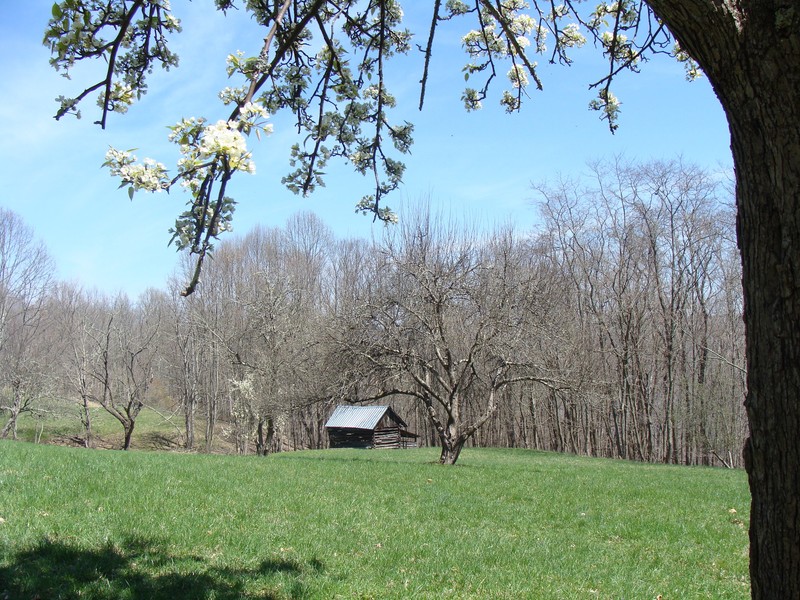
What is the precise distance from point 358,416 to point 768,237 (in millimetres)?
35320

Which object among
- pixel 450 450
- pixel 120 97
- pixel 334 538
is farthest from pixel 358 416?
pixel 120 97

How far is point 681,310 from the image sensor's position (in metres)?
30.3

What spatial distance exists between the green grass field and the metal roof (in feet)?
80.4

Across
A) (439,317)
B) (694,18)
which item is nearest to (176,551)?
(694,18)

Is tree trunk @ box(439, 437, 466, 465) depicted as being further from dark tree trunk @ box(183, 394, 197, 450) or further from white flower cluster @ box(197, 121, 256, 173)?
dark tree trunk @ box(183, 394, 197, 450)

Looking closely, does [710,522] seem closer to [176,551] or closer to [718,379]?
[176,551]

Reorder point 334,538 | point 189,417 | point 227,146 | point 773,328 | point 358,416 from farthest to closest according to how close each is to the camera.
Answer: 1. point 189,417
2. point 358,416
3. point 334,538
4. point 227,146
5. point 773,328

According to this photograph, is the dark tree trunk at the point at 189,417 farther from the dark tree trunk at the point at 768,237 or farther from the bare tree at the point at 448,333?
the dark tree trunk at the point at 768,237

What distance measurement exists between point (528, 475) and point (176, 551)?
960 cm

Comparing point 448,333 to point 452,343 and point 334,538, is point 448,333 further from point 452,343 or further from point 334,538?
point 334,538

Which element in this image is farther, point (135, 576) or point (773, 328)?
point (135, 576)

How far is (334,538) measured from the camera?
657cm

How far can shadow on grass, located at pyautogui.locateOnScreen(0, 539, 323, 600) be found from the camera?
179 inches

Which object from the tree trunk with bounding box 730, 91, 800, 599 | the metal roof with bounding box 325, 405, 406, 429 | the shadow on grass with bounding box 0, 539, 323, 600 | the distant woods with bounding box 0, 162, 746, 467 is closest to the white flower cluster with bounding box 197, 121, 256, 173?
the tree trunk with bounding box 730, 91, 800, 599
